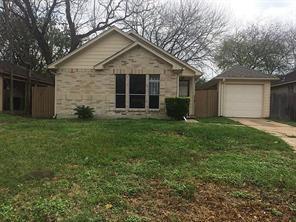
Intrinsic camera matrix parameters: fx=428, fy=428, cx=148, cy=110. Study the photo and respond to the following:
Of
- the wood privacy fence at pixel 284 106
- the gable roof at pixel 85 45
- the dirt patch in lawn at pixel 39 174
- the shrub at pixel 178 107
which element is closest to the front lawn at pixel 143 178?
the dirt patch in lawn at pixel 39 174

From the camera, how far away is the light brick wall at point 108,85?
20.5 meters

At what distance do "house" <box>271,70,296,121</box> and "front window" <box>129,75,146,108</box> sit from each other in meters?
9.33

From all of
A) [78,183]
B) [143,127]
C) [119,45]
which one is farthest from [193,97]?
[78,183]

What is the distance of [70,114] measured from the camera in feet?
68.4

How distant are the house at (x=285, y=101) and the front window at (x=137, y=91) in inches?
367

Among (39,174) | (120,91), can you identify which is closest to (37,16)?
(120,91)

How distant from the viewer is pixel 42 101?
23484 millimetres

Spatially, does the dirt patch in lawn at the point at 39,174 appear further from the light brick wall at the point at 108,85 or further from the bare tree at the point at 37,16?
the bare tree at the point at 37,16

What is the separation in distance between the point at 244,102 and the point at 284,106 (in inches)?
137

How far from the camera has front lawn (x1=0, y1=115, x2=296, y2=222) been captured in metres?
6.27

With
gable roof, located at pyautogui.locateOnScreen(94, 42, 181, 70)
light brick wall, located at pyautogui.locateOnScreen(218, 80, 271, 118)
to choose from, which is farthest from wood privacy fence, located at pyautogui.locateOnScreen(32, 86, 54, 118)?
light brick wall, located at pyautogui.locateOnScreen(218, 80, 271, 118)

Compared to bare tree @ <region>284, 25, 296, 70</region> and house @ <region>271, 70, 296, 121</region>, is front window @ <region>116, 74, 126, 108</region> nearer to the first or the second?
house @ <region>271, 70, 296, 121</region>

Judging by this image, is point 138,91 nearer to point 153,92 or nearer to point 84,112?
point 153,92

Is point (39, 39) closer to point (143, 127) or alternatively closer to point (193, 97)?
point (193, 97)
